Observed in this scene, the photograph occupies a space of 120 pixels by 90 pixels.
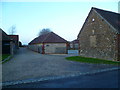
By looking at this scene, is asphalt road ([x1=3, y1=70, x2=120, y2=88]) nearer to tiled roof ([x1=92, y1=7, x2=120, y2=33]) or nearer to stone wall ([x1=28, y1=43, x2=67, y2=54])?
tiled roof ([x1=92, y1=7, x2=120, y2=33])

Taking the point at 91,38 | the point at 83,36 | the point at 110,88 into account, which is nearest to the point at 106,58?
the point at 91,38

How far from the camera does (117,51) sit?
13.4 m

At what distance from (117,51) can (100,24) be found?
465cm

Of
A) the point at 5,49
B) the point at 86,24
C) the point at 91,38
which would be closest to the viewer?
the point at 91,38

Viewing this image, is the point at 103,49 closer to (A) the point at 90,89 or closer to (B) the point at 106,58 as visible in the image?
(B) the point at 106,58

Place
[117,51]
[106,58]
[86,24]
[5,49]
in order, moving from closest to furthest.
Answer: [117,51]
[106,58]
[86,24]
[5,49]

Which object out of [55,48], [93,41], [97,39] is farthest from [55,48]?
[97,39]

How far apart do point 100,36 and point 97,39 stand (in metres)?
0.70

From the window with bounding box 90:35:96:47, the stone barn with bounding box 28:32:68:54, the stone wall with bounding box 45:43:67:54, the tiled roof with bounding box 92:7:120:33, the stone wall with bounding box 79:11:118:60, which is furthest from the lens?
the stone wall with bounding box 45:43:67:54

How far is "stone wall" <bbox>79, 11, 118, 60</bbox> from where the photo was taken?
1408 cm

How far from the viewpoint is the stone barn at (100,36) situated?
1379 centimetres

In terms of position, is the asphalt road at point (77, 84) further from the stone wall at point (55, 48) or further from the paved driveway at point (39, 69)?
the stone wall at point (55, 48)

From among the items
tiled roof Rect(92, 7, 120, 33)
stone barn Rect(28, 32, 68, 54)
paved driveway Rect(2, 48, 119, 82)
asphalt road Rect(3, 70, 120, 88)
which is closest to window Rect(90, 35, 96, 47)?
tiled roof Rect(92, 7, 120, 33)

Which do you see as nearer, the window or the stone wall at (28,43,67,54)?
the window
